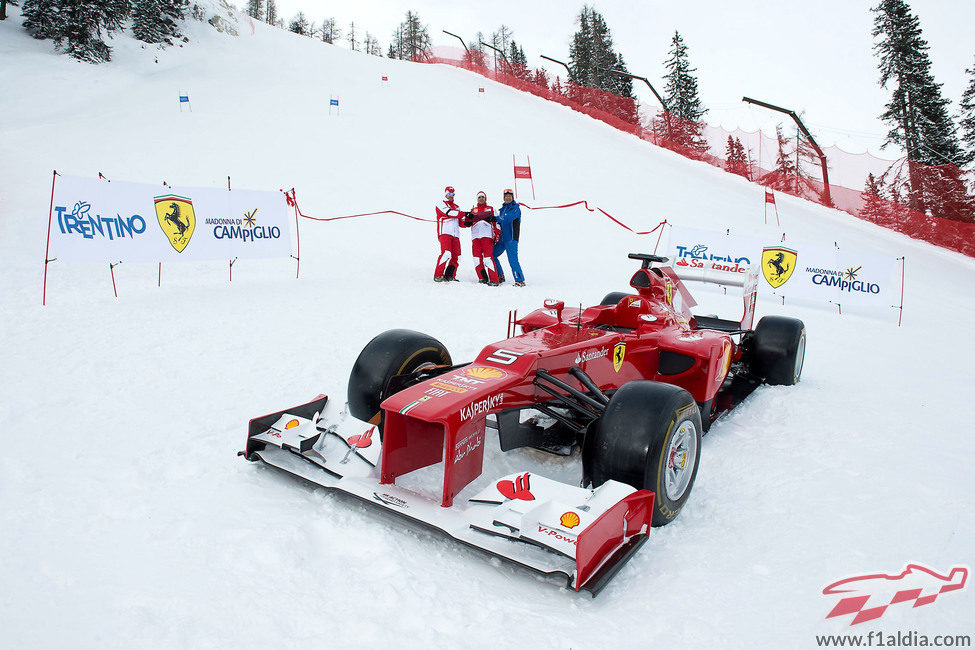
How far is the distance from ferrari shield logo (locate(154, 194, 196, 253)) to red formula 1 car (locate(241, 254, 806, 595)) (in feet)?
18.3

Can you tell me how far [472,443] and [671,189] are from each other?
1845cm

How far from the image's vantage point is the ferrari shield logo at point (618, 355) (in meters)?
4.49

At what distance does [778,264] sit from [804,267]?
1.42ft

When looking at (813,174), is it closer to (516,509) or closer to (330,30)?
(516,509)

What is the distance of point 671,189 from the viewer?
65.7 ft

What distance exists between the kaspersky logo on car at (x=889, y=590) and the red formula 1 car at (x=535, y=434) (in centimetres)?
90

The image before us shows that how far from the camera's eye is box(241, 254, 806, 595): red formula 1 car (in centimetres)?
294

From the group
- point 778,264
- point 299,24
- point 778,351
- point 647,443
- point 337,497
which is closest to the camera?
point 647,443

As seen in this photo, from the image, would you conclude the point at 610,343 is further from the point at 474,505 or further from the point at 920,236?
the point at 920,236

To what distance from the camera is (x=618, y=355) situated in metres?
4.53

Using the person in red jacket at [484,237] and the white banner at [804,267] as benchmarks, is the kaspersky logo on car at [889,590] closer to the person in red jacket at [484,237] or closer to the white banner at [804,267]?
the white banner at [804,267]

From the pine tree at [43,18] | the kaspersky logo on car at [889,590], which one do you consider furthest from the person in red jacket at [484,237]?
the pine tree at [43,18]

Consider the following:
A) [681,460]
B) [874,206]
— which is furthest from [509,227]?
[874,206]

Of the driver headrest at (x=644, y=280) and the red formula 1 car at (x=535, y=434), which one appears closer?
the red formula 1 car at (x=535, y=434)
